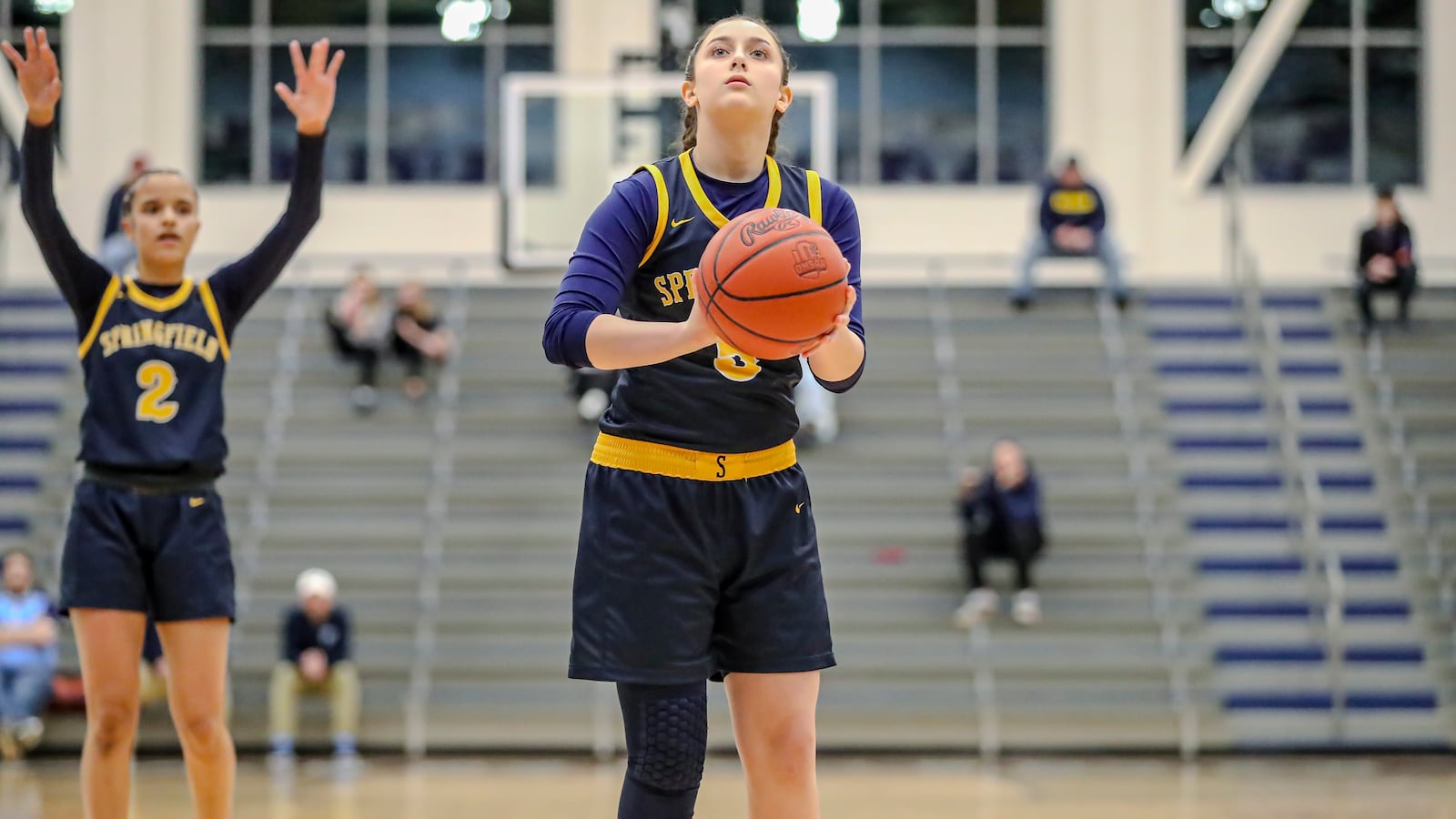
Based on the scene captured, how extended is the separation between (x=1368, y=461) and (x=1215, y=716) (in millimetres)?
3536

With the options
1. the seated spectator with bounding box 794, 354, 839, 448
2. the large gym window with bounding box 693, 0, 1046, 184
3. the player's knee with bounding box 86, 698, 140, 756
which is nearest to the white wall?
the large gym window with bounding box 693, 0, 1046, 184

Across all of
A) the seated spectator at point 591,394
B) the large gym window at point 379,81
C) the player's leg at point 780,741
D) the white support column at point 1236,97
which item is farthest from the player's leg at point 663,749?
the large gym window at point 379,81

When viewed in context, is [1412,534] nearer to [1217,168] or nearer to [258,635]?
[1217,168]

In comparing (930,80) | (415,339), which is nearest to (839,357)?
(415,339)

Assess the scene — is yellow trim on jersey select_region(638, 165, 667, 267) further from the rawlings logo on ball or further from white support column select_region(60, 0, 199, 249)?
white support column select_region(60, 0, 199, 249)

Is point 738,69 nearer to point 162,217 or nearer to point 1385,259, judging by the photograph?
point 162,217

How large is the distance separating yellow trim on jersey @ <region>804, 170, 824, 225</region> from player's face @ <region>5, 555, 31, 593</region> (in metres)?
8.23

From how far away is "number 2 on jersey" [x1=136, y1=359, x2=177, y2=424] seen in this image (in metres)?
4.70

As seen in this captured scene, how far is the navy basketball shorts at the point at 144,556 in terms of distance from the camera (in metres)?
4.55

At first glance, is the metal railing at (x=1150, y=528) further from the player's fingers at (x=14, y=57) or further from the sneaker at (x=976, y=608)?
the player's fingers at (x=14, y=57)

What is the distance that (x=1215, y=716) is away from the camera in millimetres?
10617

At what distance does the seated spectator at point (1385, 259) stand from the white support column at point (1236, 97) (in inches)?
85.7

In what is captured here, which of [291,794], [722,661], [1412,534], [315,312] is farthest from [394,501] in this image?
[722,661]

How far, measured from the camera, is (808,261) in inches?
122
